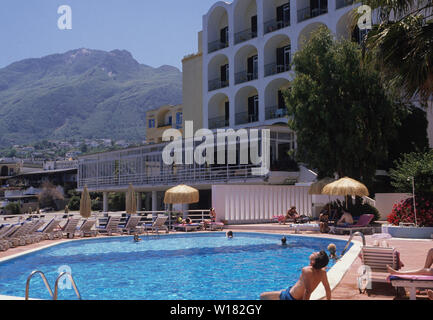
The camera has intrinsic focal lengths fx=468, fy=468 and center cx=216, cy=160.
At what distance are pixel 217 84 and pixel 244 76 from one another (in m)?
3.12

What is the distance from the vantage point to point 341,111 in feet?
71.1

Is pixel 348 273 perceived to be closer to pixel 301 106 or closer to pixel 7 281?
pixel 7 281

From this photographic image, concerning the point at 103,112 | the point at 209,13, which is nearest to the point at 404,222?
the point at 209,13

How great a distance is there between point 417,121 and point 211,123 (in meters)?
17.6

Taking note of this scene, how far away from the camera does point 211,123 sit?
1559 inches

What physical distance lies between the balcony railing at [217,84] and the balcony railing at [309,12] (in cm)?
870

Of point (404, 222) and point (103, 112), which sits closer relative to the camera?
point (404, 222)

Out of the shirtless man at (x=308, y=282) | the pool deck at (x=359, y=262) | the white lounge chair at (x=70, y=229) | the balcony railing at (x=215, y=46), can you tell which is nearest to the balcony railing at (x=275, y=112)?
the balcony railing at (x=215, y=46)

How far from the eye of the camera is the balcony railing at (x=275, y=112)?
33.6 meters

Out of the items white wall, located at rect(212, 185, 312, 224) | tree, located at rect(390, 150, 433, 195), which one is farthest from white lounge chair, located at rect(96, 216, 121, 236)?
tree, located at rect(390, 150, 433, 195)

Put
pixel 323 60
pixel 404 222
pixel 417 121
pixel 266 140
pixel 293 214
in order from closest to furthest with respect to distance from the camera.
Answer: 1. pixel 404 222
2. pixel 323 60
3. pixel 293 214
4. pixel 417 121
5. pixel 266 140

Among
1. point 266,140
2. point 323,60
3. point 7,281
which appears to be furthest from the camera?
point 266,140

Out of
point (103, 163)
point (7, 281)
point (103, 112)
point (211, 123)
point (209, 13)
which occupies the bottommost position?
point (7, 281)

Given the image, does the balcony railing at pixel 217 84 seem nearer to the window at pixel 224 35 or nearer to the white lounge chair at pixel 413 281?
the window at pixel 224 35
